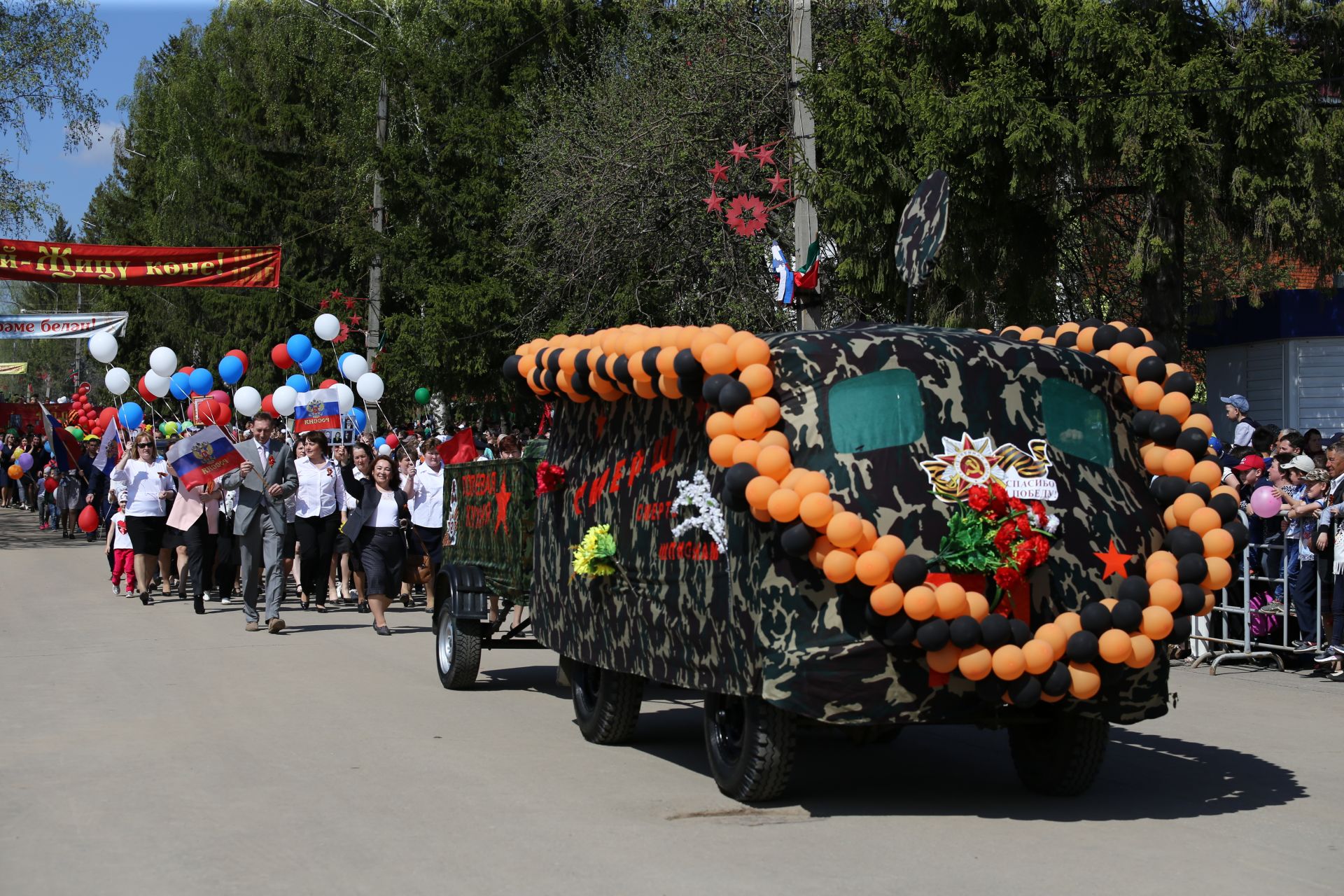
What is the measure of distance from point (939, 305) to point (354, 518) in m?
8.28

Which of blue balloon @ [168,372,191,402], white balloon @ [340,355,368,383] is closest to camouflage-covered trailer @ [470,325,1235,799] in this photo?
white balloon @ [340,355,368,383]

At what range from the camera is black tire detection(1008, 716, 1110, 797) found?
25.1 feet

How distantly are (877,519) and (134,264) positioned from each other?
A: 2409cm

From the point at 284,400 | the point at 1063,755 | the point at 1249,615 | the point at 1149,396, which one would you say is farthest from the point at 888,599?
the point at 284,400

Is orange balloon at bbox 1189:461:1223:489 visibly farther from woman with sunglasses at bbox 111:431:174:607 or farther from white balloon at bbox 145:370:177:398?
white balloon at bbox 145:370:177:398

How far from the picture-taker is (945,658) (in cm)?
686

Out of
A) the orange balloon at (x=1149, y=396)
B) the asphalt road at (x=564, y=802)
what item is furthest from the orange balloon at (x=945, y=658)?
the orange balloon at (x=1149, y=396)

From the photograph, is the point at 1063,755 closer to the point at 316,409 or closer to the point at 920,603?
the point at 920,603

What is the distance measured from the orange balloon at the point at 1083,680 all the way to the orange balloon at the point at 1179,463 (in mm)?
1170

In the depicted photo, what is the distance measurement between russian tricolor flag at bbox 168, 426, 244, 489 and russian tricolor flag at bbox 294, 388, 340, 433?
21.6 feet

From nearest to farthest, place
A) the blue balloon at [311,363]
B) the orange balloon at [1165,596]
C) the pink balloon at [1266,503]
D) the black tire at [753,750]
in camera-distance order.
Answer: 1. the orange balloon at [1165,596]
2. the black tire at [753,750]
3. the pink balloon at [1266,503]
4. the blue balloon at [311,363]

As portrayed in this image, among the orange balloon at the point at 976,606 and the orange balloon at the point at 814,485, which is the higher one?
the orange balloon at the point at 814,485

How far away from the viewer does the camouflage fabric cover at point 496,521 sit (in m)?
11.0

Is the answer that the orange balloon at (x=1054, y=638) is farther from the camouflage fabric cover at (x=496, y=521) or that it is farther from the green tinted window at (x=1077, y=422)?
the camouflage fabric cover at (x=496, y=521)
